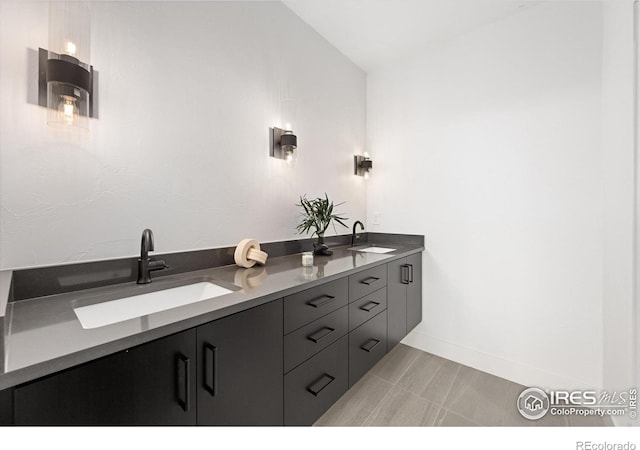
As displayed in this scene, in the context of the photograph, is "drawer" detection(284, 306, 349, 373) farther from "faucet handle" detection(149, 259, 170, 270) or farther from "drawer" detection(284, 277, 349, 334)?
"faucet handle" detection(149, 259, 170, 270)

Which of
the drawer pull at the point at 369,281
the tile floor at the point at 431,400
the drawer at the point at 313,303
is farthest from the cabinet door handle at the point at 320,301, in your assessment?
the tile floor at the point at 431,400

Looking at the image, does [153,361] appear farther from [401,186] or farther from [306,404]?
[401,186]

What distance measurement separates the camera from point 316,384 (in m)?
1.24

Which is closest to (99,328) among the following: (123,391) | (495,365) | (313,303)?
(123,391)

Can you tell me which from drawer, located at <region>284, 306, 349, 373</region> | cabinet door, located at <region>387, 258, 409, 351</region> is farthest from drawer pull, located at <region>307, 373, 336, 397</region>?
cabinet door, located at <region>387, 258, 409, 351</region>

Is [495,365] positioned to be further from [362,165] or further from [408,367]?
[362,165]

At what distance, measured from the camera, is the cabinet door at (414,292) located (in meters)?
2.21

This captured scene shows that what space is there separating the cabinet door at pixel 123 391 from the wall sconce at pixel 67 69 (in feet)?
3.10

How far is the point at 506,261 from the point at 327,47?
2.34 meters

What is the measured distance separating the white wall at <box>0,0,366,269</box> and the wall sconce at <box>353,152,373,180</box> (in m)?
0.61

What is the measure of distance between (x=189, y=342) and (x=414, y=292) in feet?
6.41

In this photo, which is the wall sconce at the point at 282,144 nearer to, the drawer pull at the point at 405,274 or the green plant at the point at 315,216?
the green plant at the point at 315,216

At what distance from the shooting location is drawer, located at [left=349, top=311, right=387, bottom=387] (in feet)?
4.93
